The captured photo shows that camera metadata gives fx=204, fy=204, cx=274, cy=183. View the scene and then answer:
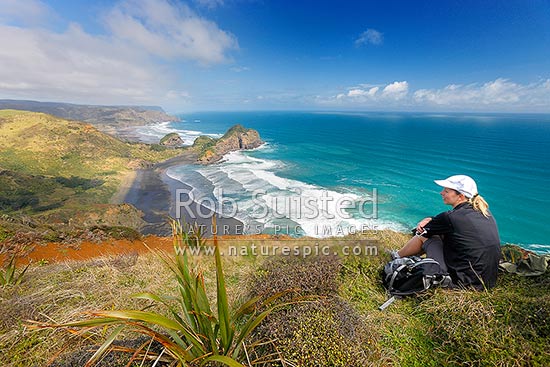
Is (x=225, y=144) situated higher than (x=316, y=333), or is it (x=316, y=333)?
(x=316, y=333)

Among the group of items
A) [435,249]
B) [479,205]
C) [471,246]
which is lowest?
[435,249]

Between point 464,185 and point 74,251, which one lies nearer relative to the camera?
point 464,185

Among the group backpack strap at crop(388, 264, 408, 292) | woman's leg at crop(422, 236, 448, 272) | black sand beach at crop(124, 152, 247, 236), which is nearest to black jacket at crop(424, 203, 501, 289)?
woman's leg at crop(422, 236, 448, 272)

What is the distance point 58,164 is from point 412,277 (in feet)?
241

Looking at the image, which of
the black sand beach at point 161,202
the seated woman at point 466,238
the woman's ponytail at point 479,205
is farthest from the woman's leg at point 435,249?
the black sand beach at point 161,202

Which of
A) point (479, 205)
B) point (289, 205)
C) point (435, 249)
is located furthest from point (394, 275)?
point (289, 205)

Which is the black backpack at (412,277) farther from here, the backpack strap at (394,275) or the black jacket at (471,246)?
the black jacket at (471,246)

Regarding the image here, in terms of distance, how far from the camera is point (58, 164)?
166ft

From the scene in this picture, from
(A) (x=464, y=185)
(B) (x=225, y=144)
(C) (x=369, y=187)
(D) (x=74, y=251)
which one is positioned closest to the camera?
(A) (x=464, y=185)

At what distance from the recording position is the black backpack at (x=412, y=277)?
2.68 metres

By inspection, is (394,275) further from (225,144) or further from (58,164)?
(58,164)

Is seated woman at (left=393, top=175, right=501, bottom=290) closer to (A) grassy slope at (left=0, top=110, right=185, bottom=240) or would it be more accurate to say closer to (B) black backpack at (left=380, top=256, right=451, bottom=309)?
(B) black backpack at (left=380, top=256, right=451, bottom=309)

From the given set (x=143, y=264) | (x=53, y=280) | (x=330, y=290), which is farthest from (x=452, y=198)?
→ (x=53, y=280)

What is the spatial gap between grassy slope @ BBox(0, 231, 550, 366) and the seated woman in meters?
0.26
